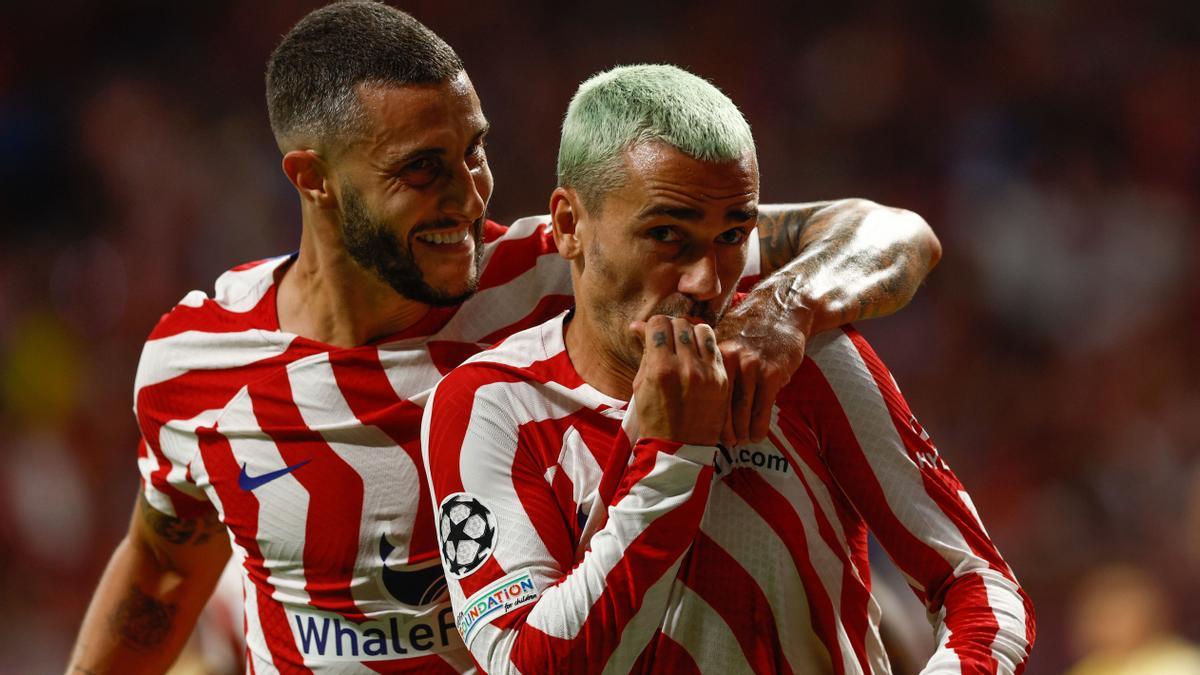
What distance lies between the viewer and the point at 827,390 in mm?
2008

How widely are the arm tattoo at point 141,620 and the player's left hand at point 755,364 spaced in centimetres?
166

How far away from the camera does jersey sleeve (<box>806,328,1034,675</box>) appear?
6.19 feet

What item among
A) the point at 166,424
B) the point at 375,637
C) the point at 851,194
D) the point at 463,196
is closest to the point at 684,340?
the point at 463,196

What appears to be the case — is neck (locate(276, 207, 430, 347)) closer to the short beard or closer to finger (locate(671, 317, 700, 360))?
the short beard

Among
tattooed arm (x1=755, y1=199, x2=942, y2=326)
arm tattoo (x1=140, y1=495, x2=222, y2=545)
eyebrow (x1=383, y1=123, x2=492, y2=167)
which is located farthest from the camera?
arm tattoo (x1=140, y1=495, x2=222, y2=545)

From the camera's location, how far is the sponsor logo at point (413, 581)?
240 cm

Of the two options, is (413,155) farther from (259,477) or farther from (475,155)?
(259,477)

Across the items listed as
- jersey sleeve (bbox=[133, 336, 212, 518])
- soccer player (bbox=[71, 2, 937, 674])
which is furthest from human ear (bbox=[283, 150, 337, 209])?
jersey sleeve (bbox=[133, 336, 212, 518])

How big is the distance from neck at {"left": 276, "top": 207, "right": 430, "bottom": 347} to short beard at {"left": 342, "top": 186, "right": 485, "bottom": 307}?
0.04 m

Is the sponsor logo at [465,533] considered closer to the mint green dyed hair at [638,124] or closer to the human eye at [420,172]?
the mint green dyed hair at [638,124]

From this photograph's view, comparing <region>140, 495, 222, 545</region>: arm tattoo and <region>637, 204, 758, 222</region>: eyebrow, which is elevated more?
<region>637, 204, 758, 222</region>: eyebrow

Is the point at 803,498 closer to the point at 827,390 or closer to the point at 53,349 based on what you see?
Answer: the point at 827,390

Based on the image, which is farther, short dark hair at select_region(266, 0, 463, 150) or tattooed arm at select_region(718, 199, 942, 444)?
short dark hair at select_region(266, 0, 463, 150)

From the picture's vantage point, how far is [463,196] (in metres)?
2.39
